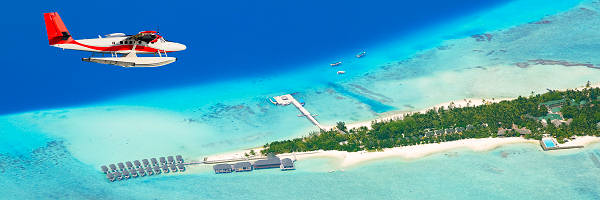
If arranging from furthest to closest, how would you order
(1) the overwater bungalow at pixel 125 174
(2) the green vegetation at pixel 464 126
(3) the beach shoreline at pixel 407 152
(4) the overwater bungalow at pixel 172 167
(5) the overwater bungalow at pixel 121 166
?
(2) the green vegetation at pixel 464 126 < (3) the beach shoreline at pixel 407 152 < (5) the overwater bungalow at pixel 121 166 < (4) the overwater bungalow at pixel 172 167 < (1) the overwater bungalow at pixel 125 174

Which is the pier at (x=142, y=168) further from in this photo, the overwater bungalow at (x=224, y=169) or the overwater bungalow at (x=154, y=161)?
the overwater bungalow at (x=224, y=169)

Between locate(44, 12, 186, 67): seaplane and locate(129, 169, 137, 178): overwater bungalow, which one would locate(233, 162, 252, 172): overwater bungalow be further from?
locate(44, 12, 186, 67): seaplane

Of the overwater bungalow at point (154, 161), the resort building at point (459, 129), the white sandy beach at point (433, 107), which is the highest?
the white sandy beach at point (433, 107)

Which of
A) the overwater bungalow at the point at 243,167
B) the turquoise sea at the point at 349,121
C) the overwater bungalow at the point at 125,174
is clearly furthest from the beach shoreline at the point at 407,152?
the overwater bungalow at the point at 125,174

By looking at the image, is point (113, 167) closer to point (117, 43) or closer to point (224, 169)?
point (224, 169)

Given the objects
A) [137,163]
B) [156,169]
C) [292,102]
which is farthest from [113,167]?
[292,102]

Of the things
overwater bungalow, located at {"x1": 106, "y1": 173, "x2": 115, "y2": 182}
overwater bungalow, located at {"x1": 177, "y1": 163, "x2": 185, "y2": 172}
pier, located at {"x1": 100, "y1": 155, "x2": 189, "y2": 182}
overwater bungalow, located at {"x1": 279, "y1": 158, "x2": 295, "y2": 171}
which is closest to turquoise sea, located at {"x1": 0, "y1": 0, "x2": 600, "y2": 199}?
overwater bungalow, located at {"x1": 106, "y1": 173, "x2": 115, "y2": 182}
